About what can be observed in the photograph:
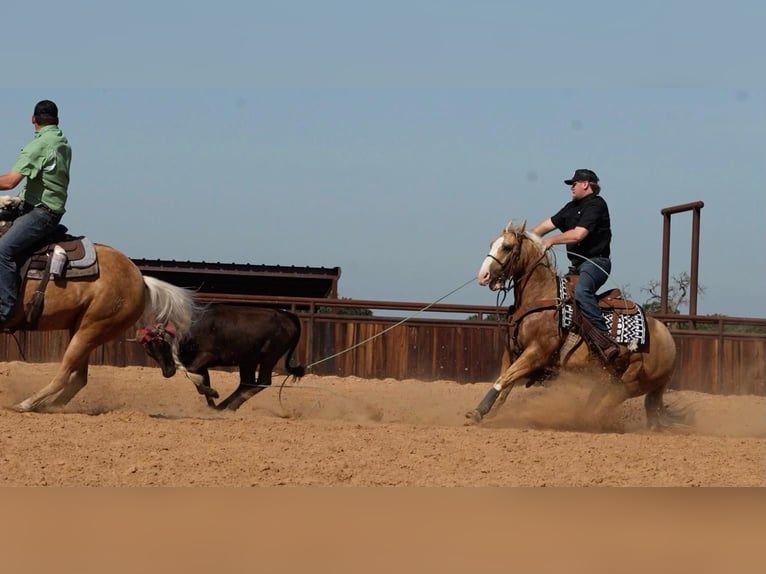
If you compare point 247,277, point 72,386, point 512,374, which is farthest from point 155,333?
point 247,277

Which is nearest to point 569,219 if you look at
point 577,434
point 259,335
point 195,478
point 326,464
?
point 577,434

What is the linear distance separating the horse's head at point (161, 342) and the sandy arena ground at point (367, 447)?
51cm

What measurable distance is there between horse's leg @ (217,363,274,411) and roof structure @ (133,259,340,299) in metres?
9.36

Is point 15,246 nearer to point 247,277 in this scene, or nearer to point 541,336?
point 541,336

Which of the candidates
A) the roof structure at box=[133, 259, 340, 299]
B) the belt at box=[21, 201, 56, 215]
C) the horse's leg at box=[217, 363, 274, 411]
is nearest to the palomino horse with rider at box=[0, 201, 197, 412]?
the belt at box=[21, 201, 56, 215]

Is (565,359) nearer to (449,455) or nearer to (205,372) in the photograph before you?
(449,455)

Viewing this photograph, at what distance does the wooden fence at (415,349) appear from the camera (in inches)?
675

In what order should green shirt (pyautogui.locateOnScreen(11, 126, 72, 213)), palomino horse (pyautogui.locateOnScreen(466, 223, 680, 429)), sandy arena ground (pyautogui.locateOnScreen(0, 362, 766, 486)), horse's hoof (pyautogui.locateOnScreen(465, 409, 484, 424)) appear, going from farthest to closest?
palomino horse (pyautogui.locateOnScreen(466, 223, 680, 429)), horse's hoof (pyautogui.locateOnScreen(465, 409, 484, 424)), green shirt (pyautogui.locateOnScreen(11, 126, 72, 213)), sandy arena ground (pyautogui.locateOnScreen(0, 362, 766, 486))

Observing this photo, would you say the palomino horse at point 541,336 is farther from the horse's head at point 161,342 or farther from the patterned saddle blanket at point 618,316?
the horse's head at point 161,342

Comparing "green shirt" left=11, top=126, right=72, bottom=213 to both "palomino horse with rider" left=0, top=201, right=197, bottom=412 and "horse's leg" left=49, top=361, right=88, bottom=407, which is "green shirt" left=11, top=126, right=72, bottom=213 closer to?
"palomino horse with rider" left=0, top=201, right=197, bottom=412

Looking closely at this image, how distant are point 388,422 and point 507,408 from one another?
1.16m

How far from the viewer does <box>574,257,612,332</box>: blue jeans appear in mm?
10570

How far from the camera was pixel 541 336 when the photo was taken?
10570 mm

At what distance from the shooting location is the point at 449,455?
26.2 ft
